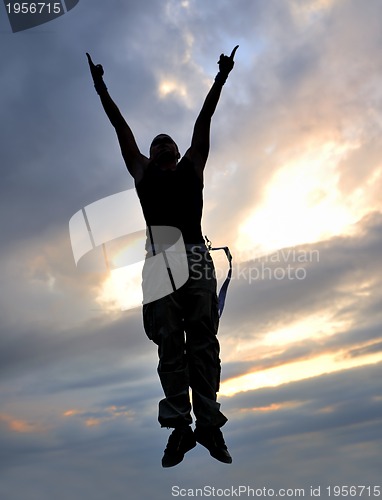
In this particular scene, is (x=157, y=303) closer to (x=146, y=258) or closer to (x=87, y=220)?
(x=146, y=258)

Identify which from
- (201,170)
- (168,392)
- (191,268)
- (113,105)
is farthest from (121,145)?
(168,392)

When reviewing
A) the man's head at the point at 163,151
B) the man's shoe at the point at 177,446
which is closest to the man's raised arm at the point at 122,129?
the man's head at the point at 163,151

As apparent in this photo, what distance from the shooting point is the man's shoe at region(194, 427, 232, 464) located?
→ 8406 millimetres

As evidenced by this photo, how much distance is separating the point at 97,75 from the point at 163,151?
4.76 ft

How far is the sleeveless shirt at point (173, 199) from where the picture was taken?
8.94m

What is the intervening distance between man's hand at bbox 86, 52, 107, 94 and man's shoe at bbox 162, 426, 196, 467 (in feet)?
16.3

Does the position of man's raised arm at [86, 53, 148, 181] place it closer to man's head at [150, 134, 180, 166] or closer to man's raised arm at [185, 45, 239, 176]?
man's head at [150, 134, 180, 166]

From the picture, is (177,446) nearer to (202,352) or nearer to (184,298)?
(202,352)

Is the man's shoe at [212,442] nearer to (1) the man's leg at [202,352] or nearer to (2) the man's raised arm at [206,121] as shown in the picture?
(1) the man's leg at [202,352]

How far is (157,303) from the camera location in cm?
874

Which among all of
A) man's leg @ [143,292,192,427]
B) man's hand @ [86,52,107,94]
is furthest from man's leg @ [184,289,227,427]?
man's hand @ [86,52,107,94]

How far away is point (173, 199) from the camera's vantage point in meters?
8.97

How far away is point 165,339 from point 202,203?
2.14m

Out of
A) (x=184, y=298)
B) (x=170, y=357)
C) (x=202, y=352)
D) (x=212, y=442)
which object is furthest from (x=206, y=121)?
(x=212, y=442)
